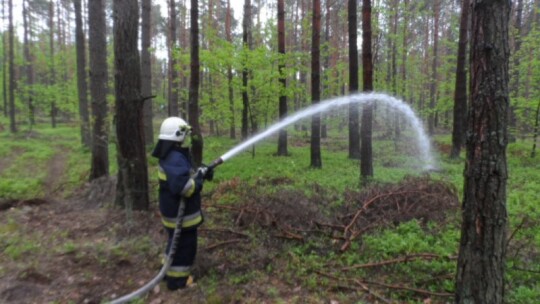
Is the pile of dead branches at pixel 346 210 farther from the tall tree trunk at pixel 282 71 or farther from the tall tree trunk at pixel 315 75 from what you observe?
the tall tree trunk at pixel 282 71

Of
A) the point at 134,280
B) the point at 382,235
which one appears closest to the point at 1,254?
the point at 134,280

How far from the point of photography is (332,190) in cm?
886

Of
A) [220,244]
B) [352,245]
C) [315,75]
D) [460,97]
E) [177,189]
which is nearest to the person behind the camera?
[177,189]

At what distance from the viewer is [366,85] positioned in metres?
9.20

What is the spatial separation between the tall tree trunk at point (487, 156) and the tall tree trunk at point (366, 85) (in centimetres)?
622

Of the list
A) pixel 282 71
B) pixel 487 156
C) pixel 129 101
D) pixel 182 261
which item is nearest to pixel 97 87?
pixel 129 101

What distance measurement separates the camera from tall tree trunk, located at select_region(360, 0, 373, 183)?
9.20m

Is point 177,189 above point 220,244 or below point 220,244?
above

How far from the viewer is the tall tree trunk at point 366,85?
9.20m

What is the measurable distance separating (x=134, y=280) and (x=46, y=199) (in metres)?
5.92

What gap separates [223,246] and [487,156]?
4120 mm

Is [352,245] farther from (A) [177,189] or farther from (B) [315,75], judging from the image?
(B) [315,75]

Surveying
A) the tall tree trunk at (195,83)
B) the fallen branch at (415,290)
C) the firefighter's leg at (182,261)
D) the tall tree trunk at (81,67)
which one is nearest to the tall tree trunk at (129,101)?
the firefighter's leg at (182,261)

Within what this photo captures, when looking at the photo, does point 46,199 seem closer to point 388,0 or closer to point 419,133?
point 388,0
